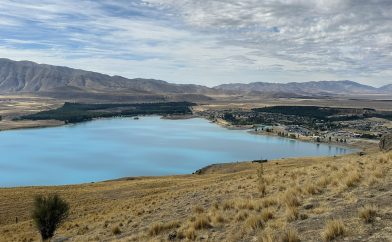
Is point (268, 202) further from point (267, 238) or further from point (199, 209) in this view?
point (267, 238)

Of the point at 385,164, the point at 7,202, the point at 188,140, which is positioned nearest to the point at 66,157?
the point at 188,140

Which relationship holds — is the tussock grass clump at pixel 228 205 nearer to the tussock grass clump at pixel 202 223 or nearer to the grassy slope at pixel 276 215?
the grassy slope at pixel 276 215

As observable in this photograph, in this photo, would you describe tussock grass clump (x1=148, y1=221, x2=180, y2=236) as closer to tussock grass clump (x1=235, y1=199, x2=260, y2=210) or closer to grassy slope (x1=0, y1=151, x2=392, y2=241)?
grassy slope (x1=0, y1=151, x2=392, y2=241)

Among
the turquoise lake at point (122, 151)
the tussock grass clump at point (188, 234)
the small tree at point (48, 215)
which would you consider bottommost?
the turquoise lake at point (122, 151)

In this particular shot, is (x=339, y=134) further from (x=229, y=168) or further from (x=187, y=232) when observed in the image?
(x=187, y=232)

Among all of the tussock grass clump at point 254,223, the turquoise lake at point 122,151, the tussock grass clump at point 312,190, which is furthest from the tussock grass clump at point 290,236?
the turquoise lake at point 122,151

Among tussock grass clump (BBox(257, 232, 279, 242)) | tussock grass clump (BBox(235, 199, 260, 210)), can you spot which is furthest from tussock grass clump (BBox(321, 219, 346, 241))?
tussock grass clump (BBox(235, 199, 260, 210))
